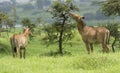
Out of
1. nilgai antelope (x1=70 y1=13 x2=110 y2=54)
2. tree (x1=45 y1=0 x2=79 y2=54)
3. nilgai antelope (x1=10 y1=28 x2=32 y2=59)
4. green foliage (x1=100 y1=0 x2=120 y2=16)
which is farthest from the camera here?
tree (x1=45 y1=0 x2=79 y2=54)

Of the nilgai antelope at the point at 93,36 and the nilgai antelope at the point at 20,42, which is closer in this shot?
the nilgai antelope at the point at 93,36

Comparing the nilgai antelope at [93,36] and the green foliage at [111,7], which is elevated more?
the nilgai antelope at [93,36]

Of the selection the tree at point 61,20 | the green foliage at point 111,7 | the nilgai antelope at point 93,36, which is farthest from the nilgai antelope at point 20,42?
the tree at point 61,20

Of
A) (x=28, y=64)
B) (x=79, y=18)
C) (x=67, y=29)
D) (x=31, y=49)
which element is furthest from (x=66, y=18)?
(x=28, y=64)

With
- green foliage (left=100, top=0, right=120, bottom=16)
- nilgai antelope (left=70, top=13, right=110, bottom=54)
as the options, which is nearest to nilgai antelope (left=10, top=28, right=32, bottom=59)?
nilgai antelope (left=70, top=13, right=110, bottom=54)

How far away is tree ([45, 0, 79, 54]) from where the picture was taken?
54.2 meters

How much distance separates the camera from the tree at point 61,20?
54188 mm

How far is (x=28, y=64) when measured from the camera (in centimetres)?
1587

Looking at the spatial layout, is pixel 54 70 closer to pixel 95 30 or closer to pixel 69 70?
pixel 69 70

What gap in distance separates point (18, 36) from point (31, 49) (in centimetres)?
4845

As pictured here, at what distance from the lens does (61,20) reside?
55.8 meters

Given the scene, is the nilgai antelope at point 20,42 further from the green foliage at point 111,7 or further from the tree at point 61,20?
the tree at point 61,20

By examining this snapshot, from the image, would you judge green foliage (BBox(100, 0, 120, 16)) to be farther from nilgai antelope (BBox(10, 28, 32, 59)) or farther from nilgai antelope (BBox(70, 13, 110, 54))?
nilgai antelope (BBox(10, 28, 32, 59))

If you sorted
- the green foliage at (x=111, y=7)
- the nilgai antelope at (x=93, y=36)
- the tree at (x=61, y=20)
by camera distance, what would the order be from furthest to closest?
the tree at (x=61, y=20) → the green foliage at (x=111, y=7) → the nilgai antelope at (x=93, y=36)
